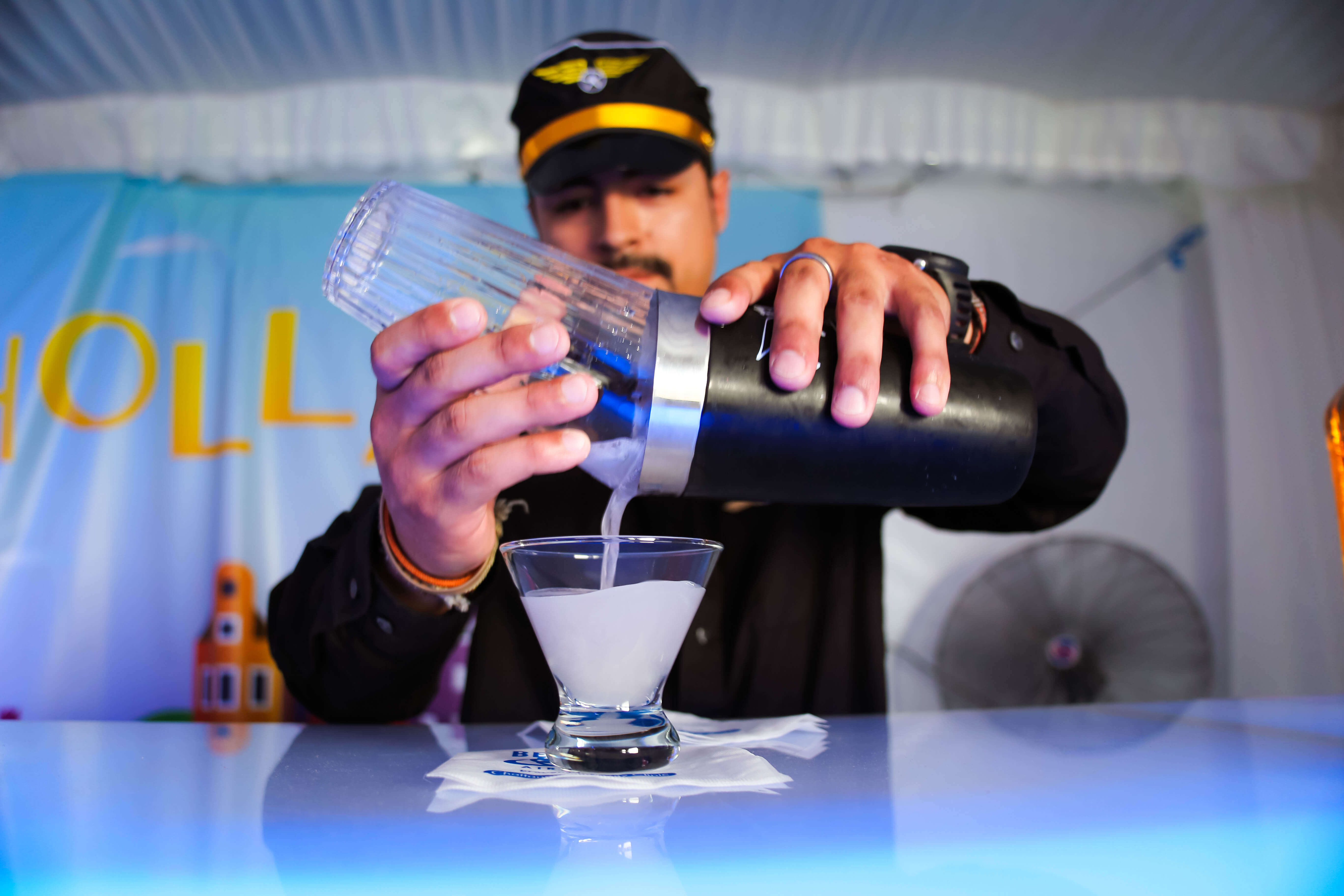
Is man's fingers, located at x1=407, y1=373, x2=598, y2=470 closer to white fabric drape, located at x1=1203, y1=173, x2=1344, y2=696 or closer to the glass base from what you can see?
→ the glass base

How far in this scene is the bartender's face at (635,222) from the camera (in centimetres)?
146

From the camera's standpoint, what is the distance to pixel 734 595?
1385 millimetres

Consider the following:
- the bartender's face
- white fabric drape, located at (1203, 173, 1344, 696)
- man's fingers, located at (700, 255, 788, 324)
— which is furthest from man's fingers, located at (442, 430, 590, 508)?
white fabric drape, located at (1203, 173, 1344, 696)

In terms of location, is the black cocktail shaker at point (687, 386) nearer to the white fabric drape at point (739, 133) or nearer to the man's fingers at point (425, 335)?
the man's fingers at point (425, 335)

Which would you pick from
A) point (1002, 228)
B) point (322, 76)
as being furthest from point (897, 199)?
point (322, 76)

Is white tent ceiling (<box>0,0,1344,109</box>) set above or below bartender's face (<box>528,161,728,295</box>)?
above

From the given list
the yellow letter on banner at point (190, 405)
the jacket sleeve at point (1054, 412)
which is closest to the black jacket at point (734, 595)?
the jacket sleeve at point (1054, 412)

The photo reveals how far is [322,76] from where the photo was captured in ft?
7.88

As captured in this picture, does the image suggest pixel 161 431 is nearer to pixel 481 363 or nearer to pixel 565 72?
pixel 565 72

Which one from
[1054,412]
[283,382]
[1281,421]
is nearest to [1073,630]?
[1281,421]

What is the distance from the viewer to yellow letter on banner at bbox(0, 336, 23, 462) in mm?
2336

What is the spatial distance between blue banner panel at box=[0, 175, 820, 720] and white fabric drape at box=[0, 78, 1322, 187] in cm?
11

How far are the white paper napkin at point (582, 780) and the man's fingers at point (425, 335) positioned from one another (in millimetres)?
315

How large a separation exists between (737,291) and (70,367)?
2.55 m
